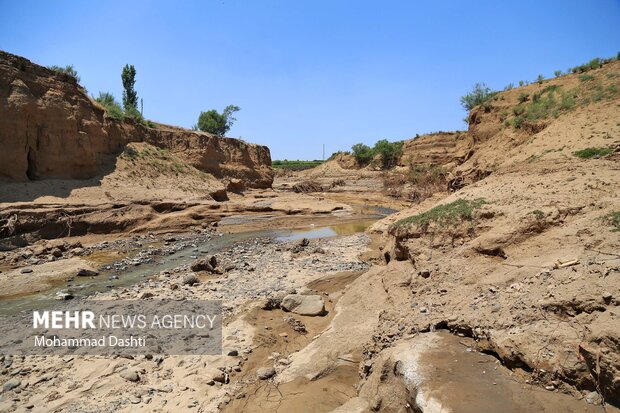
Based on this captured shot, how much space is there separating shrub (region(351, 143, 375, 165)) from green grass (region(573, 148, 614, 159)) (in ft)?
180

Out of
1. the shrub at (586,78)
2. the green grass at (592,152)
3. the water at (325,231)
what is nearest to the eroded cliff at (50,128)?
the water at (325,231)

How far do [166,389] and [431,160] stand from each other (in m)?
50.1

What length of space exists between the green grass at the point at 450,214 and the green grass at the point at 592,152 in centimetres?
369

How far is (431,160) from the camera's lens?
51.3m

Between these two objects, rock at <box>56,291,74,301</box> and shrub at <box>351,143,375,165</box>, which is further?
shrub at <box>351,143,375,165</box>

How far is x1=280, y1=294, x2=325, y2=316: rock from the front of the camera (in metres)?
8.93

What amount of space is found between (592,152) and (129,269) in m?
15.6

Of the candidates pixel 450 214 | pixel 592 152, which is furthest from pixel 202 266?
pixel 592 152

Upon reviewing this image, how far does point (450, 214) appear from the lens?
29.3 ft

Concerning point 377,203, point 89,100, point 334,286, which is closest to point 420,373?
point 334,286

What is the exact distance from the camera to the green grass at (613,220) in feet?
18.7

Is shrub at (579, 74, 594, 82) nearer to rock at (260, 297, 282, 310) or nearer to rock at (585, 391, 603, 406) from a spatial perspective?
rock at (260, 297, 282, 310)

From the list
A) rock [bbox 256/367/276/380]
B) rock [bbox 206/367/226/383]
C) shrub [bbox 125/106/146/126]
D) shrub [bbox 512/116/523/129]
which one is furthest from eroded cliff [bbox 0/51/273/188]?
shrub [bbox 512/116/523/129]

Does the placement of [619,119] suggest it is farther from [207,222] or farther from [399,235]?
[207,222]
